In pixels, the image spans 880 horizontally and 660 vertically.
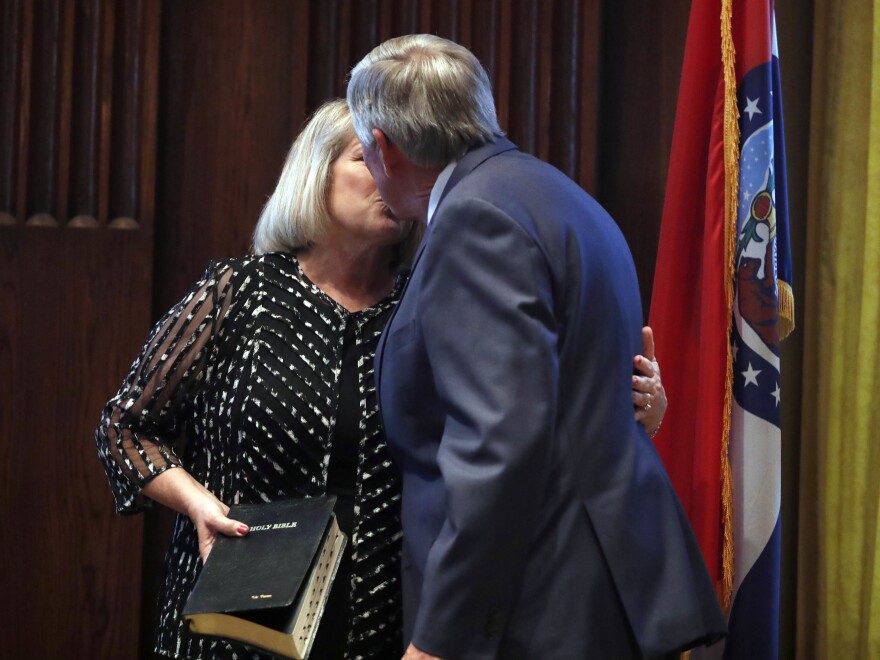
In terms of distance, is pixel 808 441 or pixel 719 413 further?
pixel 808 441

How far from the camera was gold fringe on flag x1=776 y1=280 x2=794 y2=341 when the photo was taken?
7.93 feet

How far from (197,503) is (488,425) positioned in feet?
2.22

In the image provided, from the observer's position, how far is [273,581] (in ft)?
4.81

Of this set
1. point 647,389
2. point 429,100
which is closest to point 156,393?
point 429,100

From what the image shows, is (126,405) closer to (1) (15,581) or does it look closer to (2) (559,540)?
(2) (559,540)

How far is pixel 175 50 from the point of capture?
290cm

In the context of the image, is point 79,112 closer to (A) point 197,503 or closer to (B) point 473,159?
(A) point 197,503

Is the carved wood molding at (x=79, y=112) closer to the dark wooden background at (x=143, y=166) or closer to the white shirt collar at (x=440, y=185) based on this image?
the dark wooden background at (x=143, y=166)

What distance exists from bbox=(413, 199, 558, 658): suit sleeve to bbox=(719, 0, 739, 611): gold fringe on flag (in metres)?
1.14

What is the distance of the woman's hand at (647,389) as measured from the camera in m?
1.59

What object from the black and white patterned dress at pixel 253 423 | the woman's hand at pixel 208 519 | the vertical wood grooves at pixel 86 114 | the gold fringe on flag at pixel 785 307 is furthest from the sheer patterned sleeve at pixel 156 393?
the gold fringe on flag at pixel 785 307

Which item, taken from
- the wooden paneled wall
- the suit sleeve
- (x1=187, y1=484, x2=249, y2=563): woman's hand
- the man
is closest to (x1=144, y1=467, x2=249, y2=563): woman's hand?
(x1=187, y1=484, x2=249, y2=563): woman's hand

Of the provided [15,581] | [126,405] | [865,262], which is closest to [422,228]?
[126,405]

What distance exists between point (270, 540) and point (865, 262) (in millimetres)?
1701
